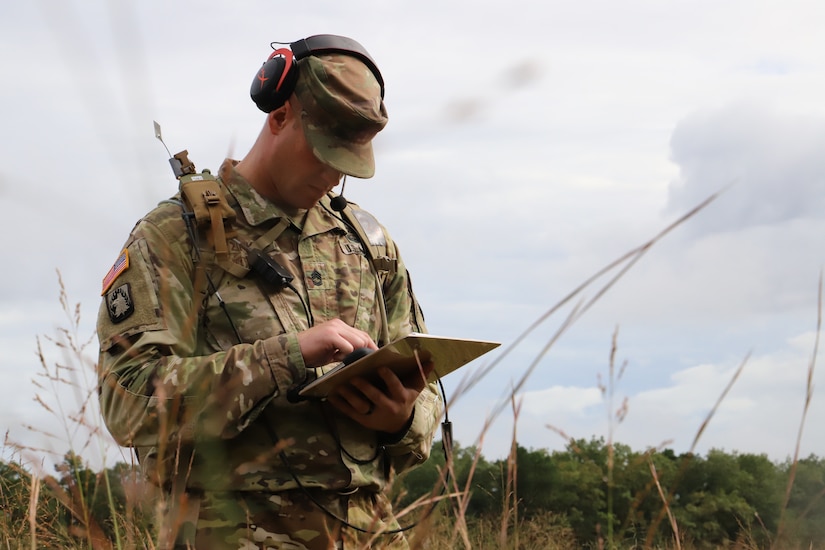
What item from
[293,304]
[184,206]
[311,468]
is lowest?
[311,468]

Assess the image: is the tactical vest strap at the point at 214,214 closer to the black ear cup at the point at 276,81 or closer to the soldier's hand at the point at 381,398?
the black ear cup at the point at 276,81

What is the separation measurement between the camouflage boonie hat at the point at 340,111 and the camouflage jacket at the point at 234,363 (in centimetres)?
29

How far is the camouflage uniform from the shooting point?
8.57ft

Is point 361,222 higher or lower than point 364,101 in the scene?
lower

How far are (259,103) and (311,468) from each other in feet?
3.93

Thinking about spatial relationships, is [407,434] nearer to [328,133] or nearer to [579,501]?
[328,133]

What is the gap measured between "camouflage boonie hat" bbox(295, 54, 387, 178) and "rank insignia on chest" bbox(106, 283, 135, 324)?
0.71m

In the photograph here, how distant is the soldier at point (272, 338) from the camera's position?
2.62 m

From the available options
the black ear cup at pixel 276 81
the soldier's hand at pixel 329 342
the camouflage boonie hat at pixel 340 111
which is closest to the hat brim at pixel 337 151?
the camouflage boonie hat at pixel 340 111

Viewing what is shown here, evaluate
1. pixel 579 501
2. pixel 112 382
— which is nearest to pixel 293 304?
pixel 112 382

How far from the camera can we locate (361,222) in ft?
10.9

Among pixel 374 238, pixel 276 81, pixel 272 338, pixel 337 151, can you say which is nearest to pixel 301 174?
pixel 337 151

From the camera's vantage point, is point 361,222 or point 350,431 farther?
point 361,222

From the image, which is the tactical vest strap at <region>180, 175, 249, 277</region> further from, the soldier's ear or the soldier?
the soldier's ear
